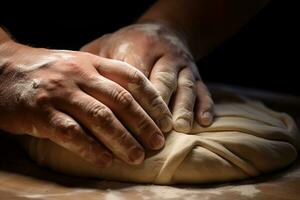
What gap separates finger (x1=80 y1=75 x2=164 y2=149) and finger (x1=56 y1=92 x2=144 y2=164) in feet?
0.11

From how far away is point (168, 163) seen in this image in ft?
4.88

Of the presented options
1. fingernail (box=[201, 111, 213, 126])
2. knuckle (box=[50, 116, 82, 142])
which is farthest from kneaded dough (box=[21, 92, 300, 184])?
knuckle (box=[50, 116, 82, 142])

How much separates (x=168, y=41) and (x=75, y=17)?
836 millimetres

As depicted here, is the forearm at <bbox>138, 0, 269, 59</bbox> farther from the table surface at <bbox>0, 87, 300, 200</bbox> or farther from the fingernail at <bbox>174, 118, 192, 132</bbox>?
the table surface at <bbox>0, 87, 300, 200</bbox>

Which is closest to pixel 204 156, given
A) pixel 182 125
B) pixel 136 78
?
pixel 182 125

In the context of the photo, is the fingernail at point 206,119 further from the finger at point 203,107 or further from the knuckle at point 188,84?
the knuckle at point 188,84

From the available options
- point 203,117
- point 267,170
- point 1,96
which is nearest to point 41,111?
point 1,96

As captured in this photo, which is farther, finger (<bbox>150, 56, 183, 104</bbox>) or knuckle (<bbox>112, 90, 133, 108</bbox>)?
finger (<bbox>150, 56, 183, 104</bbox>)

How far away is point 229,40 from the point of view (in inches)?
108

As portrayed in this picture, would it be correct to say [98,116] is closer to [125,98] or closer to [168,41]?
[125,98]

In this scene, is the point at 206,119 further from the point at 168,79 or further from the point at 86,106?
the point at 86,106

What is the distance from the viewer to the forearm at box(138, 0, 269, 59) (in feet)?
7.11

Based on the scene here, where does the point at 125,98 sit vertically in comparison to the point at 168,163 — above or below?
above

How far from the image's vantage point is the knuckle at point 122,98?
1.47 metres
